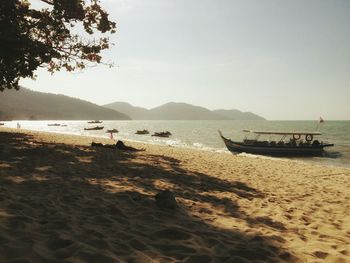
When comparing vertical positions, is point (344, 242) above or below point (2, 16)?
below

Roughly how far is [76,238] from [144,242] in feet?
3.33

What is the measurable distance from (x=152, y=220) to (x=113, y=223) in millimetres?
793

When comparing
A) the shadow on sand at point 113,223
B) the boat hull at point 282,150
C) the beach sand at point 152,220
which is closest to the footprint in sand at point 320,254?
the beach sand at point 152,220

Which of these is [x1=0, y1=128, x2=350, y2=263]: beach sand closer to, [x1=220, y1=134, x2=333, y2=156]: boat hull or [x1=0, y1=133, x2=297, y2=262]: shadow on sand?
[x1=0, y1=133, x2=297, y2=262]: shadow on sand

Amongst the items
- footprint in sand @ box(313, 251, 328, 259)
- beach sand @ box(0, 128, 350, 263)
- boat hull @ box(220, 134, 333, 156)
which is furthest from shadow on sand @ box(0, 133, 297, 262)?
boat hull @ box(220, 134, 333, 156)

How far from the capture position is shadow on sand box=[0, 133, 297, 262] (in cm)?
427

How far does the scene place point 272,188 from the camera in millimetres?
11258

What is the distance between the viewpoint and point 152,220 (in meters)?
6.00

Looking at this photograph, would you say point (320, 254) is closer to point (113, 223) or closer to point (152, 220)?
point (152, 220)

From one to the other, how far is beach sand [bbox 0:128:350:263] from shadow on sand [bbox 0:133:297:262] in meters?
0.02

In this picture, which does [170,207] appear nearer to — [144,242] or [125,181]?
[144,242]

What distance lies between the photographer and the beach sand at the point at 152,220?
4.41 metres

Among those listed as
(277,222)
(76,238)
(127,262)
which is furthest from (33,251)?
(277,222)

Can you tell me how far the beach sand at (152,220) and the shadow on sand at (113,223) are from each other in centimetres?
2
